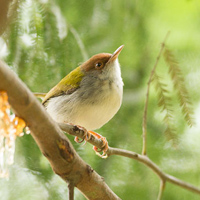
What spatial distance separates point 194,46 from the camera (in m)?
2.13

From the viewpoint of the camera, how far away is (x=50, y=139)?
113 centimetres

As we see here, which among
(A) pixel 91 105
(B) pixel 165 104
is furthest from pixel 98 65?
(B) pixel 165 104

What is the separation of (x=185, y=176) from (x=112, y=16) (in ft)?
3.74

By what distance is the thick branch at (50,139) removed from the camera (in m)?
0.93

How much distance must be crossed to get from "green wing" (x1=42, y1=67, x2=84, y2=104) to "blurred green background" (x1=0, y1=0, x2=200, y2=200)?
0.04m

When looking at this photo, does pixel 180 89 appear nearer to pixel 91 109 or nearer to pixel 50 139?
pixel 91 109

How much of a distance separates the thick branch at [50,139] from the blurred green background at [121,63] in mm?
625

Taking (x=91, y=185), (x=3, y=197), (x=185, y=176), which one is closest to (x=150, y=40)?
(x=185, y=176)

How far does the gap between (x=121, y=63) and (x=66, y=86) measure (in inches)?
17.3

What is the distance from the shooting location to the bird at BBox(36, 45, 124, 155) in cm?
191

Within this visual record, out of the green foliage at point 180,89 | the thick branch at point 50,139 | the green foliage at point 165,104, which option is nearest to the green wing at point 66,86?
the green foliage at point 165,104

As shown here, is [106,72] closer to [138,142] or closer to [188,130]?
[138,142]

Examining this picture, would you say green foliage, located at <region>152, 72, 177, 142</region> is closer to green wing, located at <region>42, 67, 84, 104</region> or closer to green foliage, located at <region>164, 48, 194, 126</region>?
green foliage, located at <region>164, 48, 194, 126</region>

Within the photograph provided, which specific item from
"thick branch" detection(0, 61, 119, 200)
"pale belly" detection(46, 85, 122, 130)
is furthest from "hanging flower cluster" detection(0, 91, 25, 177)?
"pale belly" detection(46, 85, 122, 130)
